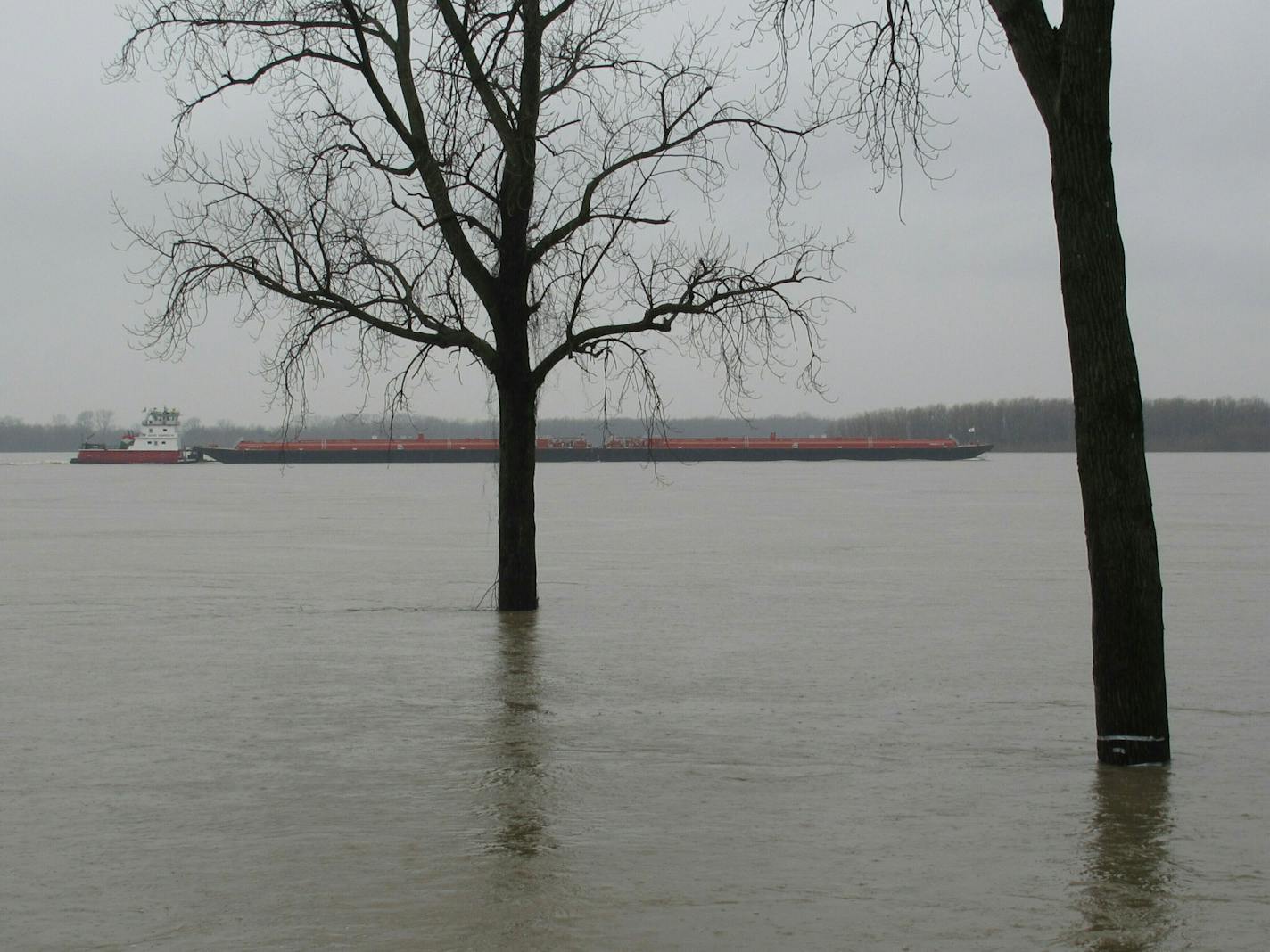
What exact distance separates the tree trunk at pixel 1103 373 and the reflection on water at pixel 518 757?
9.96 feet

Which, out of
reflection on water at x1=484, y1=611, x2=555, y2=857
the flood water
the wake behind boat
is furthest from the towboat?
reflection on water at x1=484, y1=611, x2=555, y2=857

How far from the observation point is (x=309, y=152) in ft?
46.1

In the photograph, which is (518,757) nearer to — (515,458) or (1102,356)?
(1102,356)

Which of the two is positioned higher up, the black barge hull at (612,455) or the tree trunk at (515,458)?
the tree trunk at (515,458)

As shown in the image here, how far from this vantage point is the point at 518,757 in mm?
8383

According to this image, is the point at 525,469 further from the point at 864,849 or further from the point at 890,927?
the point at 890,927

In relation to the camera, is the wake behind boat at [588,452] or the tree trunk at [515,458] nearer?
the tree trunk at [515,458]

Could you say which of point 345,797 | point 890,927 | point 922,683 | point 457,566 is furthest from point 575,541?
point 890,927

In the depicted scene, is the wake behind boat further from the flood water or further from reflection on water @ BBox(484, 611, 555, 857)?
reflection on water @ BBox(484, 611, 555, 857)

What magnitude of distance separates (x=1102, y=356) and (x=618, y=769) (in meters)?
3.29

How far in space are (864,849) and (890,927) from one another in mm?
1049

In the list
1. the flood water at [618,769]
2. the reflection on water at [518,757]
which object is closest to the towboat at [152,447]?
the flood water at [618,769]

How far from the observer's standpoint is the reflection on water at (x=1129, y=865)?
5.27 m

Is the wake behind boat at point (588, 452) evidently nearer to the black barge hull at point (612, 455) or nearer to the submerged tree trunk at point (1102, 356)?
the black barge hull at point (612, 455)
